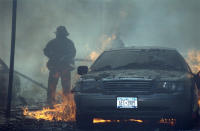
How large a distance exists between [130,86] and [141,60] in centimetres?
130

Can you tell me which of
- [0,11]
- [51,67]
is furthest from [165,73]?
[0,11]

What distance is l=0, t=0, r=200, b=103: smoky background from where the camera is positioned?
23.1 meters

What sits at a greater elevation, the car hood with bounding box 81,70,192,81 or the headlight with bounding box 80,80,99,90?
the car hood with bounding box 81,70,192,81

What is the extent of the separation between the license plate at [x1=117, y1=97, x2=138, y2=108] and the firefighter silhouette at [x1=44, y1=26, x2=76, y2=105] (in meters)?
6.06

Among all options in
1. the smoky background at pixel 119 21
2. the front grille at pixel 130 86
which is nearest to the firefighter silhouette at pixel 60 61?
the front grille at pixel 130 86

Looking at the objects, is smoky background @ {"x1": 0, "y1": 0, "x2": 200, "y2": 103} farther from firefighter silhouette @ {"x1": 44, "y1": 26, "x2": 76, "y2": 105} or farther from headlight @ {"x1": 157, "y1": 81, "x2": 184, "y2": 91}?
headlight @ {"x1": 157, "y1": 81, "x2": 184, "y2": 91}

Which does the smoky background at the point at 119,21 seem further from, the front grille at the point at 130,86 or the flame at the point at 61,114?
the front grille at the point at 130,86

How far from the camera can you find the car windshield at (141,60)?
7.77 meters

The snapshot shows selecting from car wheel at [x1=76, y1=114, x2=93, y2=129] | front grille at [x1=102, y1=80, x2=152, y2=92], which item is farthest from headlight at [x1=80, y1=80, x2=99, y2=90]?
car wheel at [x1=76, y1=114, x2=93, y2=129]

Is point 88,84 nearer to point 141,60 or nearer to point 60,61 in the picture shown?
point 141,60

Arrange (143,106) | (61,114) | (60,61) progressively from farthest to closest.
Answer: (60,61), (61,114), (143,106)

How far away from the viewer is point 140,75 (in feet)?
23.0

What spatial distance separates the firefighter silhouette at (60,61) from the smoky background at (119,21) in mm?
9116

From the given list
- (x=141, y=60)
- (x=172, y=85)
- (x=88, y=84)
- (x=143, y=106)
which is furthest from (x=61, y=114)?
(x=172, y=85)
